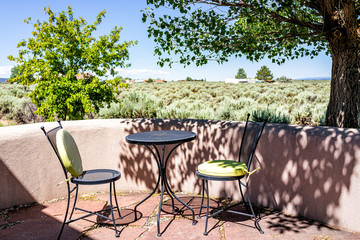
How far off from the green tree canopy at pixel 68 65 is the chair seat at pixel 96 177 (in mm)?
4755

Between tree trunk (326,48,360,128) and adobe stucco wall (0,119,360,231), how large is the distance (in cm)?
162

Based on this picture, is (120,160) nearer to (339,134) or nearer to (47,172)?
(47,172)

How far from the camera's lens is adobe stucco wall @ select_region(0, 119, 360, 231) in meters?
3.15

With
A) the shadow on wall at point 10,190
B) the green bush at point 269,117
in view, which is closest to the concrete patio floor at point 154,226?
the shadow on wall at point 10,190

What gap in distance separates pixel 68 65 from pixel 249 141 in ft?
22.7

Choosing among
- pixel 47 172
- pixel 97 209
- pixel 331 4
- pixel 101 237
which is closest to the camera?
pixel 101 237

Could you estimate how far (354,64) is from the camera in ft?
15.0

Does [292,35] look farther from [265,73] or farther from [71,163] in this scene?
[265,73]

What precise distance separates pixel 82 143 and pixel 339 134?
11.2 ft

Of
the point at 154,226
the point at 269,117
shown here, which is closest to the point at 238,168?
the point at 154,226

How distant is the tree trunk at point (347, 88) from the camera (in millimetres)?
4578

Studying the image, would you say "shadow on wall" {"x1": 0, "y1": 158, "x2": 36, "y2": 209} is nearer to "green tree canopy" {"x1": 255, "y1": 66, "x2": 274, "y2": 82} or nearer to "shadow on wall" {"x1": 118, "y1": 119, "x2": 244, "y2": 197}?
"shadow on wall" {"x1": 118, "y1": 119, "x2": 244, "y2": 197}

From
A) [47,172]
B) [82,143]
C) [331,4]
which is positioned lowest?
[47,172]

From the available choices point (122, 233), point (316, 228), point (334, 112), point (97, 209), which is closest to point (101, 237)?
point (122, 233)
